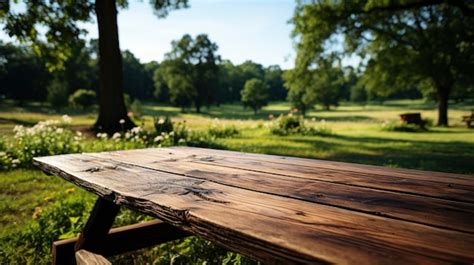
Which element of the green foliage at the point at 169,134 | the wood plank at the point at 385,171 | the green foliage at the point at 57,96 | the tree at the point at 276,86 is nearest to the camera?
the wood plank at the point at 385,171

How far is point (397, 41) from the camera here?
70.7 ft

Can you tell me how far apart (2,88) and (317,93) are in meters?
57.1

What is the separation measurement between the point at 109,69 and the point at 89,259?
11038 millimetres

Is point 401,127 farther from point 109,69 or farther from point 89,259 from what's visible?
point 89,259

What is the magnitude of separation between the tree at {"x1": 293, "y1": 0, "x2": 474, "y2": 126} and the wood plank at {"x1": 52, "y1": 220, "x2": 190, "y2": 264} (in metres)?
16.2

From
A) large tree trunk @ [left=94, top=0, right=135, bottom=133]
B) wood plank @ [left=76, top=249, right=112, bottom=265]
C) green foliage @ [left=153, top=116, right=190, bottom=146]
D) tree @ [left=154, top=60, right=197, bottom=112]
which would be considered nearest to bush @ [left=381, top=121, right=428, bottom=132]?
green foliage @ [left=153, top=116, right=190, bottom=146]

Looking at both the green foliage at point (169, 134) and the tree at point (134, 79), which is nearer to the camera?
the green foliage at point (169, 134)

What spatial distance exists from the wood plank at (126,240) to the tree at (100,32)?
29.2 feet

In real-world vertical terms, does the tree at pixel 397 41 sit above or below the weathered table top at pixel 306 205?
above

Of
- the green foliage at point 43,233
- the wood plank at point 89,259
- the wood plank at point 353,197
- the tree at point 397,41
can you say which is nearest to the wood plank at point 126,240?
the wood plank at point 89,259

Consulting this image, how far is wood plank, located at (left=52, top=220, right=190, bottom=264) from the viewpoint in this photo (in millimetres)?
2109

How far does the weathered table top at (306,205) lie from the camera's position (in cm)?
79

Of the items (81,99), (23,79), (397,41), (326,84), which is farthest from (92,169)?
(23,79)

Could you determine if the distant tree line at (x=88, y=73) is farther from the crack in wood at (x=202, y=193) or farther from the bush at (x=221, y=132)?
the crack in wood at (x=202, y=193)
